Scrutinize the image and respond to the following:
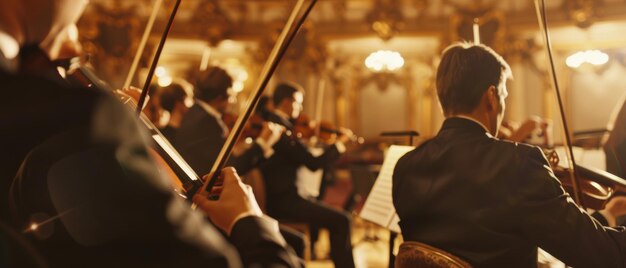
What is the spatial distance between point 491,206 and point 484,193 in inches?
1.5

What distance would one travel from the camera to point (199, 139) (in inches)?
117

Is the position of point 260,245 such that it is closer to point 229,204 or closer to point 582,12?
point 229,204

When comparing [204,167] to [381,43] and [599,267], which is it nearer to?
[599,267]

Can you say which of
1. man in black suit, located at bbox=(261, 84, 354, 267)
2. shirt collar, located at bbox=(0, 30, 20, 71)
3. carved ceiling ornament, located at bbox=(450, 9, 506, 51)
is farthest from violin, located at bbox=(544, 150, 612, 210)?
carved ceiling ornament, located at bbox=(450, 9, 506, 51)

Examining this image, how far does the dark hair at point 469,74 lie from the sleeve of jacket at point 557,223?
298mm

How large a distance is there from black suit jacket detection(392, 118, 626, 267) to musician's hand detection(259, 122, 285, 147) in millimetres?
1793

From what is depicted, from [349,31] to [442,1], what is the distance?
1556mm

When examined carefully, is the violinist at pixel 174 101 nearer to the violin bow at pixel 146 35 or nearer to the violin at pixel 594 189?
the violin bow at pixel 146 35

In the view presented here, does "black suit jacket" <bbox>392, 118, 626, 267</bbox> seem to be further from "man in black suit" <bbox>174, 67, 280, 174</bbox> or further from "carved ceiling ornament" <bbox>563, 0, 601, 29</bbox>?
"carved ceiling ornament" <bbox>563, 0, 601, 29</bbox>

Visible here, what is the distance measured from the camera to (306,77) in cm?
1005

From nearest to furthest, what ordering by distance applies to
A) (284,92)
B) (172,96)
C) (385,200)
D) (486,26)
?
(385,200), (172,96), (284,92), (486,26)

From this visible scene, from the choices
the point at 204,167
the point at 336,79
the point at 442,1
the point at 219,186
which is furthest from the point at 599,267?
the point at 336,79

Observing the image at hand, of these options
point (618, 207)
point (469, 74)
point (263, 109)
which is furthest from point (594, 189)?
point (263, 109)

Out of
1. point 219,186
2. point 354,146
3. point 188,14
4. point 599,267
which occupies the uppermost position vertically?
point 188,14
